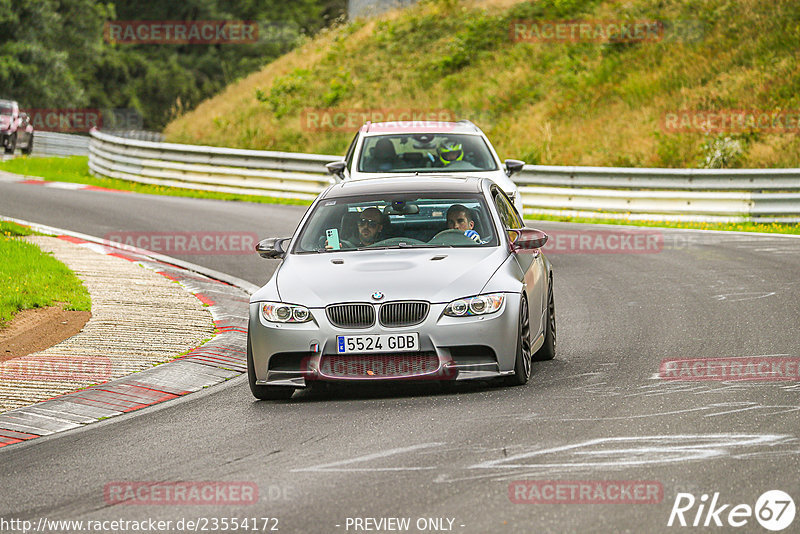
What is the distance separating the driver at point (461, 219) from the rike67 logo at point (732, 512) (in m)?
4.21

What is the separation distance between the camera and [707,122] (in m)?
27.5

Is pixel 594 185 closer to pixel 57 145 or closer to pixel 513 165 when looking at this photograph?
pixel 513 165

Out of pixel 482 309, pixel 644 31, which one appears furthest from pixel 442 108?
pixel 482 309

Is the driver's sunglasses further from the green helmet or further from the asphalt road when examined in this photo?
the green helmet

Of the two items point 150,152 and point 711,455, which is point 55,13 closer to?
point 150,152

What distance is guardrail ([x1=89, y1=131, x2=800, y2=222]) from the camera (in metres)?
21.5

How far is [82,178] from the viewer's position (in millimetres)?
31016

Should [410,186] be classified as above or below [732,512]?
above

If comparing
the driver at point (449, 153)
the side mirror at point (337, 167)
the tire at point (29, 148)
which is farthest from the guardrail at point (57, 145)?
the driver at point (449, 153)

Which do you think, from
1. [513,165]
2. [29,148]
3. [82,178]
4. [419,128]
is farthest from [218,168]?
[29,148]

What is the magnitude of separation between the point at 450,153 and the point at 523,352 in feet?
26.3

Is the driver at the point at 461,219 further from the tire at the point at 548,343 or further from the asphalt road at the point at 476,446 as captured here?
the asphalt road at the point at 476,446

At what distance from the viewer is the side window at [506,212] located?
10203 millimetres

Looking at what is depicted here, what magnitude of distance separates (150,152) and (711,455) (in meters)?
24.3
